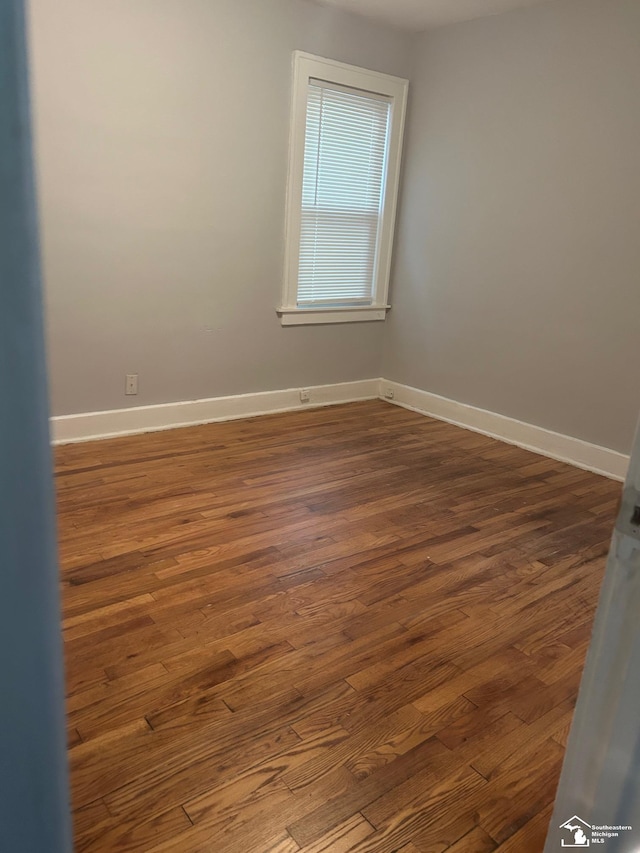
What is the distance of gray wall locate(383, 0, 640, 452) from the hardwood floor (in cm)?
80

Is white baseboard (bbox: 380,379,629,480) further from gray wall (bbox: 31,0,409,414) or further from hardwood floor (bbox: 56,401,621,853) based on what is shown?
gray wall (bbox: 31,0,409,414)

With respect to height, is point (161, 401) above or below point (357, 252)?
below

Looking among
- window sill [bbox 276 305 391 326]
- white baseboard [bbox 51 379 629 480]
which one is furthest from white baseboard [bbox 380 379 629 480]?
window sill [bbox 276 305 391 326]

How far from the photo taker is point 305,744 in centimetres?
159

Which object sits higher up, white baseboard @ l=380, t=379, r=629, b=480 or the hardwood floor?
white baseboard @ l=380, t=379, r=629, b=480

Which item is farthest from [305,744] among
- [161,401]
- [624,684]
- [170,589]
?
[161,401]

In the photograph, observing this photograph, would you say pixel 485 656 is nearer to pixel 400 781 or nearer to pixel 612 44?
pixel 400 781

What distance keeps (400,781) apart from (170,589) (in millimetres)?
1041

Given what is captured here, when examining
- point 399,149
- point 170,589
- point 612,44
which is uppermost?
point 612,44
